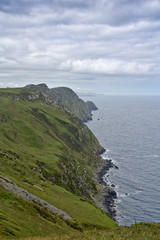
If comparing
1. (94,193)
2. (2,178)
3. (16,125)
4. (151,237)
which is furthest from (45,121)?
(151,237)

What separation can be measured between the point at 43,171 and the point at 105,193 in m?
42.6

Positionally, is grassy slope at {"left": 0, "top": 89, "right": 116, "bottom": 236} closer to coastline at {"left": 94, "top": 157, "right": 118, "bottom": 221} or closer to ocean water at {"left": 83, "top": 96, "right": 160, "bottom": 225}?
coastline at {"left": 94, "top": 157, "right": 118, "bottom": 221}

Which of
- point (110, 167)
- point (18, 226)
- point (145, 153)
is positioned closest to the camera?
point (18, 226)

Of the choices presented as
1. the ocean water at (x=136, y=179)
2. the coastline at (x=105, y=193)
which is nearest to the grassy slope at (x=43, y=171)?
the coastline at (x=105, y=193)

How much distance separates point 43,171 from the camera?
77.3 m

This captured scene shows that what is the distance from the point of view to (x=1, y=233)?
2277 centimetres

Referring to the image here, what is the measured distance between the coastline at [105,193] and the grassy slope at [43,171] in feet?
17.2

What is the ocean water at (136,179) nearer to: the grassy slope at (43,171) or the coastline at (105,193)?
the coastline at (105,193)

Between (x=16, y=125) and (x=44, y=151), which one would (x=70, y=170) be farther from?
(x=16, y=125)

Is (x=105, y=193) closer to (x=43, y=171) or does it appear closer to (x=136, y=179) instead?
(x=136, y=179)

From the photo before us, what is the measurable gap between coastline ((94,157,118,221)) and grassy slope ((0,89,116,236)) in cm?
524

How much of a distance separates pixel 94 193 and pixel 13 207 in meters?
76.7

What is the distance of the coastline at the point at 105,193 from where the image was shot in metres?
91.1

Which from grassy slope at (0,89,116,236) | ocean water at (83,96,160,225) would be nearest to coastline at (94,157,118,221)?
ocean water at (83,96,160,225)
